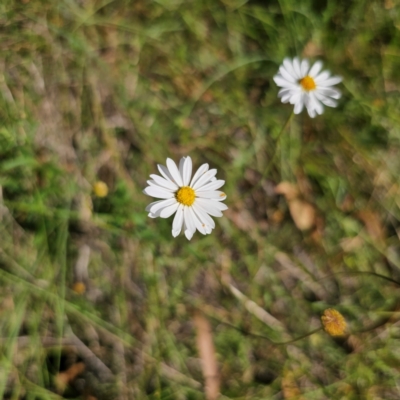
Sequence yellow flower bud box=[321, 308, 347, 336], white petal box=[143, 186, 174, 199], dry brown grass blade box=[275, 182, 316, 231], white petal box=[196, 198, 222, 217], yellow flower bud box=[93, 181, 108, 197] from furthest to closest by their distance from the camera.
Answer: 1. dry brown grass blade box=[275, 182, 316, 231]
2. yellow flower bud box=[93, 181, 108, 197]
3. yellow flower bud box=[321, 308, 347, 336]
4. white petal box=[196, 198, 222, 217]
5. white petal box=[143, 186, 174, 199]

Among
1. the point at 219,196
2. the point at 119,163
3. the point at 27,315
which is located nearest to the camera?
the point at 219,196

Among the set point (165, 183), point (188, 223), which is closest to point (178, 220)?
point (188, 223)

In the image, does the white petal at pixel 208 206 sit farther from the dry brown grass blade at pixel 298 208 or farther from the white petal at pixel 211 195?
the dry brown grass blade at pixel 298 208

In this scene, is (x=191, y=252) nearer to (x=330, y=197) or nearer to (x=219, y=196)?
(x=219, y=196)

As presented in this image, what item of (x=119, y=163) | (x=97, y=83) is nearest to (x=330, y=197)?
(x=119, y=163)

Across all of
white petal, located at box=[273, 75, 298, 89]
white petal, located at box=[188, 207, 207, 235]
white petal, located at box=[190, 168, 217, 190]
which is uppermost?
white petal, located at box=[273, 75, 298, 89]

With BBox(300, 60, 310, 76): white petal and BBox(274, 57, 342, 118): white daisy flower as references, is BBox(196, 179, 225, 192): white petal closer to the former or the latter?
BBox(274, 57, 342, 118): white daisy flower

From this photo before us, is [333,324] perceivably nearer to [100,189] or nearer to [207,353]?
[207,353]


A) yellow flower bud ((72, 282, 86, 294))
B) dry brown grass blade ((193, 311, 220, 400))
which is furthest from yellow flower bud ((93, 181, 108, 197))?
dry brown grass blade ((193, 311, 220, 400))
